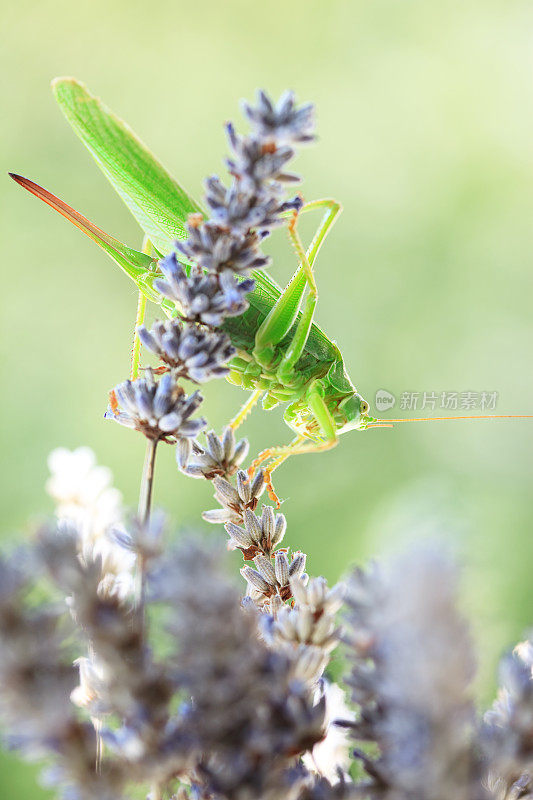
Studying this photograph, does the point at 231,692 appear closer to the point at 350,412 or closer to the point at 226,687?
the point at 226,687

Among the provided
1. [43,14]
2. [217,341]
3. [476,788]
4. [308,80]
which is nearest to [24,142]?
[43,14]

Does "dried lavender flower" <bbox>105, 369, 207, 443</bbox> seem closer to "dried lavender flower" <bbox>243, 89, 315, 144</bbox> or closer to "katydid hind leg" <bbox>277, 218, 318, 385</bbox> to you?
"dried lavender flower" <bbox>243, 89, 315, 144</bbox>

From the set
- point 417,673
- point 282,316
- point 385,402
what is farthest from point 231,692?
point 385,402

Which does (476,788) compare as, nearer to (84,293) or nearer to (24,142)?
(84,293)

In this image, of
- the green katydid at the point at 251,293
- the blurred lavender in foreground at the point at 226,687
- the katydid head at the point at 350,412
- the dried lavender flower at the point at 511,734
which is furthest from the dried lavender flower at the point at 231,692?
the katydid head at the point at 350,412

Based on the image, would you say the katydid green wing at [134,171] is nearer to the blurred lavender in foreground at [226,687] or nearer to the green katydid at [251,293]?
the green katydid at [251,293]

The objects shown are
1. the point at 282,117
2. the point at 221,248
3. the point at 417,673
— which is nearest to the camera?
the point at 417,673
